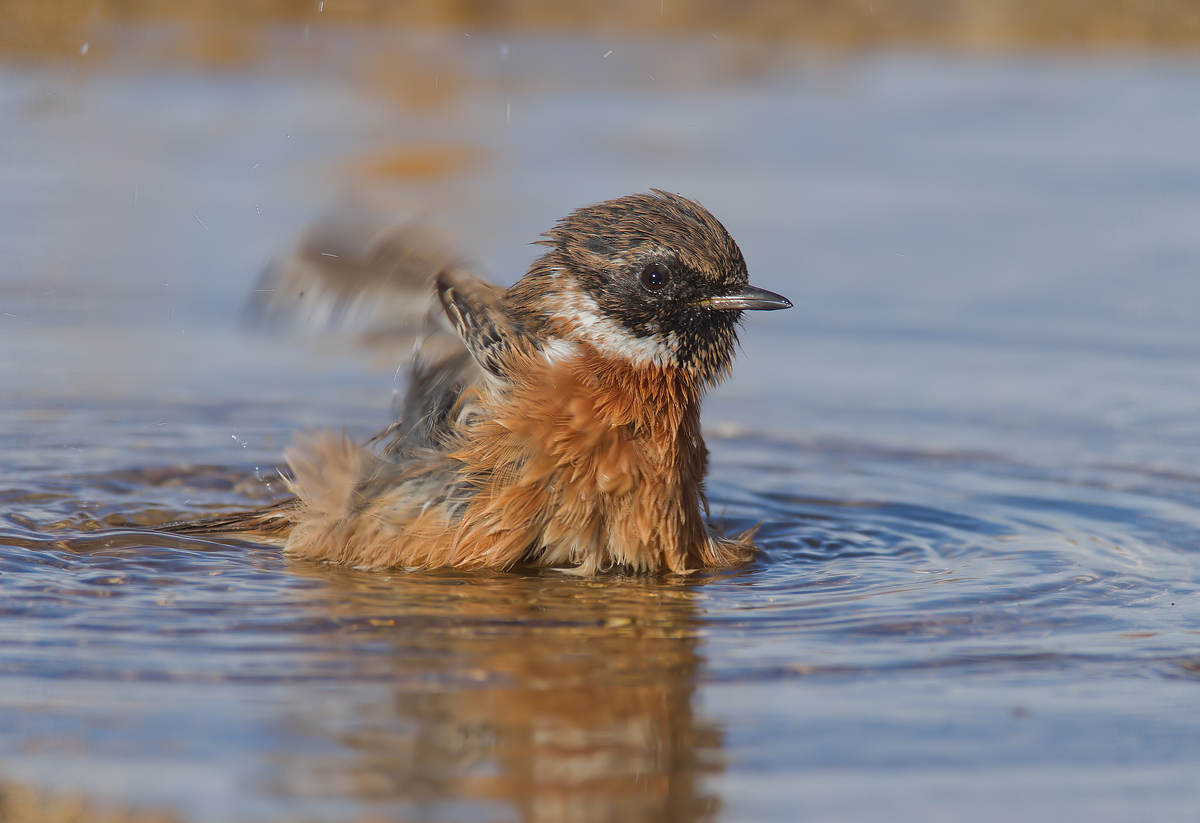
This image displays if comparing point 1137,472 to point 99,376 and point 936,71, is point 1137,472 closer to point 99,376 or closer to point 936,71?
point 99,376

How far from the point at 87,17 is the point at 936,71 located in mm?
9027

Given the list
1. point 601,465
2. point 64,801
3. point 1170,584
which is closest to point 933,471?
point 1170,584

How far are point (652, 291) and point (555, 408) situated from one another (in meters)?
0.63

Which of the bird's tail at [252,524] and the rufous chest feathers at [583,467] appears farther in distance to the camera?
the bird's tail at [252,524]

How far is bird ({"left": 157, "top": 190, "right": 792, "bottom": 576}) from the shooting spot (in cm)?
597

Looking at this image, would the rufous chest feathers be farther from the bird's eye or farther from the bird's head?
the bird's eye

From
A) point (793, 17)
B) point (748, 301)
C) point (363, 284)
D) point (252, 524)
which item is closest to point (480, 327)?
point (363, 284)

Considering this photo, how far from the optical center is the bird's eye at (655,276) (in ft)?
20.2

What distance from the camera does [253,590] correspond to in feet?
18.6

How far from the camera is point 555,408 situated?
19.7 feet

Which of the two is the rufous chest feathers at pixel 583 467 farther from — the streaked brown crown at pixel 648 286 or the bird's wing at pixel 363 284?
the bird's wing at pixel 363 284

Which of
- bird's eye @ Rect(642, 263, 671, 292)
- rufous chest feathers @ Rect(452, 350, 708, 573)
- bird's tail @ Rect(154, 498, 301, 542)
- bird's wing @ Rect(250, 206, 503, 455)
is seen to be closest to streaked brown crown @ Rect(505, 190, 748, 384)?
bird's eye @ Rect(642, 263, 671, 292)

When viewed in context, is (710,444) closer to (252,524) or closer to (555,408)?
(555,408)

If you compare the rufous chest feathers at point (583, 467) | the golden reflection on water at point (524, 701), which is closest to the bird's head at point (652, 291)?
the rufous chest feathers at point (583, 467)
